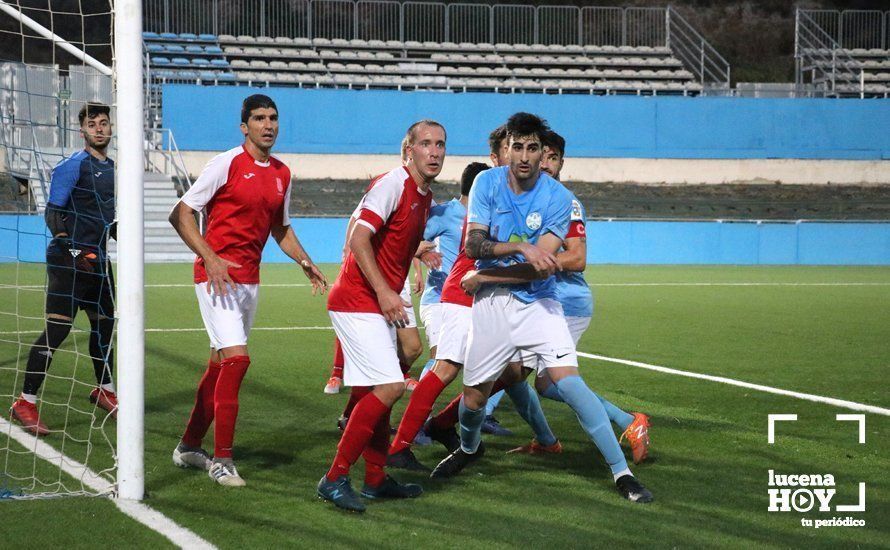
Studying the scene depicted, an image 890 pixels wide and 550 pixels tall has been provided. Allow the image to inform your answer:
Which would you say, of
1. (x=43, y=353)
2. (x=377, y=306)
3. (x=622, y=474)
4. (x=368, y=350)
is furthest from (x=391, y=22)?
(x=622, y=474)

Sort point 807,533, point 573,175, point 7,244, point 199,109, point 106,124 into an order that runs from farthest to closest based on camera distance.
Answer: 1. point 573,175
2. point 199,109
3. point 7,244
4. point 106,124
5. point 807,533

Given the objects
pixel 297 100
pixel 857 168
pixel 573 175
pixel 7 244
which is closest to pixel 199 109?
pixel 297 100

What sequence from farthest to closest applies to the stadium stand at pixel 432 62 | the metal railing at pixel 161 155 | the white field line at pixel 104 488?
the stadium stand at pixel 432 62, the metal railing at pixel 161 155, the white field line at pixel 104 488

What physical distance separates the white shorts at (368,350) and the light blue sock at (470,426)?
55 cm

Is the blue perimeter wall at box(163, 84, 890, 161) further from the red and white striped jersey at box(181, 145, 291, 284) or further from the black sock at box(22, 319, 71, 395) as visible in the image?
the red and white striped jersey at box(181, 145, 291, 284)

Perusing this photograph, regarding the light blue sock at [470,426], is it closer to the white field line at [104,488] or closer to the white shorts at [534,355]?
the white shorts at [534,355]

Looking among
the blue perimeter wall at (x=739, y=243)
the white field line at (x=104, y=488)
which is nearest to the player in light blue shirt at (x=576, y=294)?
the white field line at (x=104, y=488)

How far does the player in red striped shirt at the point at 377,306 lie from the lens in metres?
4.80

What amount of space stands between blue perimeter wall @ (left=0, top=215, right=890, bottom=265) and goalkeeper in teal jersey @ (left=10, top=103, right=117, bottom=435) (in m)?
22.5

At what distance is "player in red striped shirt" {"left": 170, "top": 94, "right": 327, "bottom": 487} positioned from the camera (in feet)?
17.2

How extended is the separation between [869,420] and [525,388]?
2.73 metres

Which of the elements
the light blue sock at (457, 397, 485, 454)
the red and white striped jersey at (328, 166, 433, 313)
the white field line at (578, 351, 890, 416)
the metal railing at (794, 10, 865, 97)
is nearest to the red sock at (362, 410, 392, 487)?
the light blue sock at (457, 397, 485, 454)

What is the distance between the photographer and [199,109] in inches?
1267

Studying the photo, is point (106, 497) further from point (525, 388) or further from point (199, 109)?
point (199, 109)
